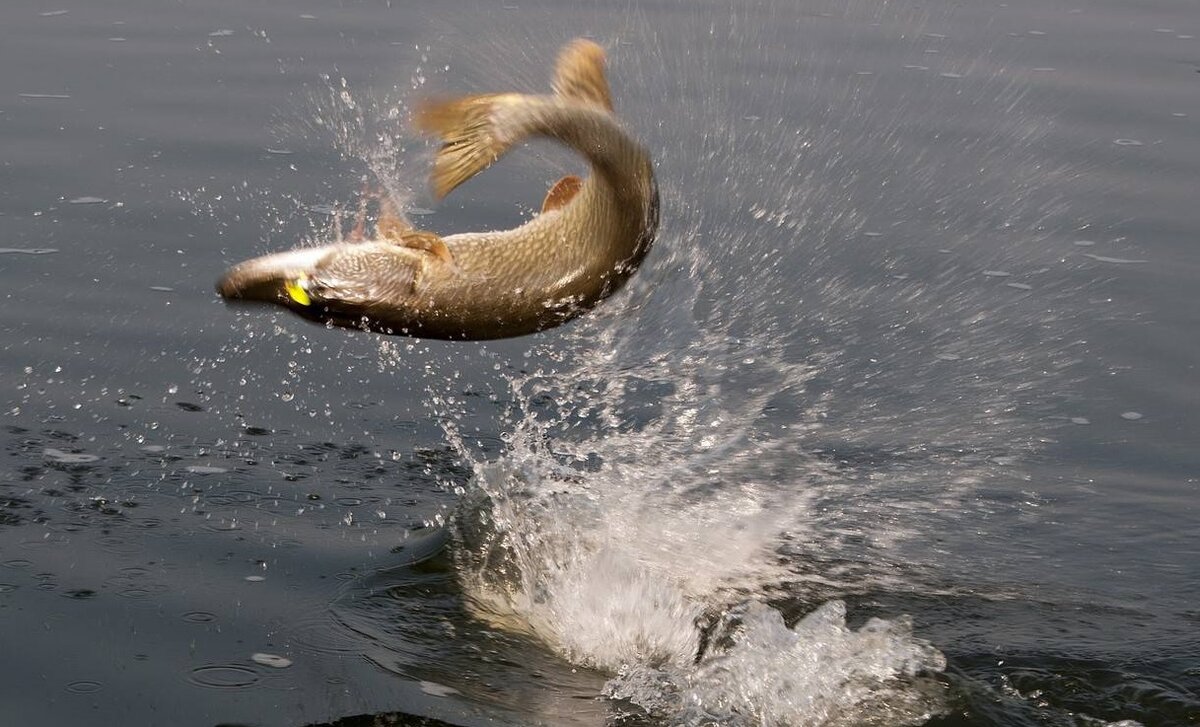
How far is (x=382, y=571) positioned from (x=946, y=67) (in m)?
7.25

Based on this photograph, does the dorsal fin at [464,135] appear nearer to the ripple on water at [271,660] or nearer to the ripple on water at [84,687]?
the ripple on water at [271,660]

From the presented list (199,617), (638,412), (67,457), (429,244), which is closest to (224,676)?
(199,617)

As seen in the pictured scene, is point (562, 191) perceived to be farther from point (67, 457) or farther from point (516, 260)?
point (67, 457)

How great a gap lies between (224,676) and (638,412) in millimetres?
2584

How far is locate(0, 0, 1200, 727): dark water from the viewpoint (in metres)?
5.01

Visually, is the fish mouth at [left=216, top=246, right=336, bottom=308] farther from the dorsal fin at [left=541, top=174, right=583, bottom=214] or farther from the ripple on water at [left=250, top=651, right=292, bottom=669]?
the ripple on water at [left=250, top=651, right=292, bottom=669]

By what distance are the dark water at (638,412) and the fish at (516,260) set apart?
0.62 m

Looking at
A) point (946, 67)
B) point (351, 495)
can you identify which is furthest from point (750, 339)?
point (946, 67)

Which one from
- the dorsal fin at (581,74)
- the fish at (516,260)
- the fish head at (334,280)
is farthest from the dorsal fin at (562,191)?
the fish head at (334,280)

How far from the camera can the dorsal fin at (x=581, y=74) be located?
4.30 m

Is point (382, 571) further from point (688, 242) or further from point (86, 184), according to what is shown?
point (86, 184)

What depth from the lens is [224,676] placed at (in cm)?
480

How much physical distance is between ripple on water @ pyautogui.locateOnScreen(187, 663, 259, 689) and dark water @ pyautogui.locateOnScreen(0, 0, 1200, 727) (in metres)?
0.01

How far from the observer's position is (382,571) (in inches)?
218
